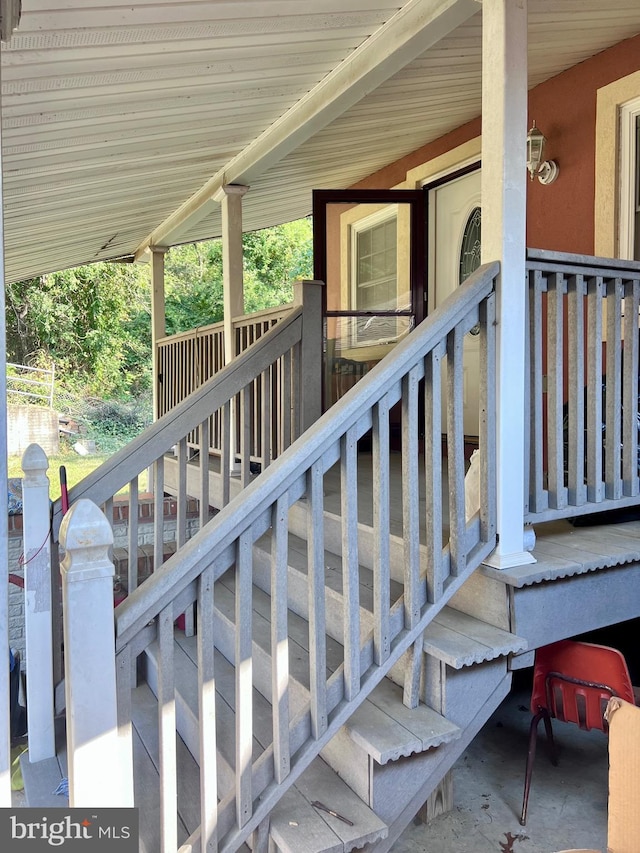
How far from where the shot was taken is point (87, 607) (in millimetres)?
1417

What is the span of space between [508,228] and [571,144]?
7.17 ft

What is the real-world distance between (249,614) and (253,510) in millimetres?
266

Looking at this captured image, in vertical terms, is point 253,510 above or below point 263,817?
above

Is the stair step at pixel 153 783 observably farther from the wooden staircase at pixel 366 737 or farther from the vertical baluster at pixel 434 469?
the vertical baluster at pixel 434 469

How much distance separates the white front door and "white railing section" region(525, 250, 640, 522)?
7.62 ft

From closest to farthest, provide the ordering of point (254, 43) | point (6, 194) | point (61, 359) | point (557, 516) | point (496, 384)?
point (496, 384) → point (557, 516) → point (254, 43) → point (6, 194) → point (61, 359)

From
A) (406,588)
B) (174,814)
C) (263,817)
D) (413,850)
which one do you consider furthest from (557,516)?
(174,814)

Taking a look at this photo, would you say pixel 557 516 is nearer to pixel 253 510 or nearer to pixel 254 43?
pixel 253 510

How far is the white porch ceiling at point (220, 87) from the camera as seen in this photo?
258 cm

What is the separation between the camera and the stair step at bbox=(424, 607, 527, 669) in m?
2.05

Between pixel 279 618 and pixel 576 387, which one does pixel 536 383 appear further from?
pixel 279 618

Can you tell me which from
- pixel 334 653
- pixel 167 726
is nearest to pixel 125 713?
pixel 167 726

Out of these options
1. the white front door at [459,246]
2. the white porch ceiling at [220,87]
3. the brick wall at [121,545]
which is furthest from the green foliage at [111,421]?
the white front door at [459,246]
